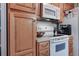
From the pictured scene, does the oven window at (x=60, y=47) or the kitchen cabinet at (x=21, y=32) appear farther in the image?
the oven window at (x=60, y=47)

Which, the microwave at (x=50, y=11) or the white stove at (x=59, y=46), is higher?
the microwave at (x=50, y=11)

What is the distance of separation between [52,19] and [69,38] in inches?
9.4

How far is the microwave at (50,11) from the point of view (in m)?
1.28

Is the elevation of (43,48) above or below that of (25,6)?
below

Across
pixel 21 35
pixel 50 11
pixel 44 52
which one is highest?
pixel 50 11

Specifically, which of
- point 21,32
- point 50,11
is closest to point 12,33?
point 21,32

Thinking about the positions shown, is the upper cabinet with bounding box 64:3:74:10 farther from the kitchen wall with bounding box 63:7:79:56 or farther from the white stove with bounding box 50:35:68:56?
the white stove with bounding box 50:35:68:56

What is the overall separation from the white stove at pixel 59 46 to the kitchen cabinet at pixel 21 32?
169mm

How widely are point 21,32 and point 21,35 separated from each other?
0.09ft

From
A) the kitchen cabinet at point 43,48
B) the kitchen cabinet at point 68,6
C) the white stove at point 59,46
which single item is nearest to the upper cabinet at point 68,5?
the kitchen cabinet at point 68,6

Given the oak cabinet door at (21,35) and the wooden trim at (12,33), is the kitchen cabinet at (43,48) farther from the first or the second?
the wooden trim at (12,33)

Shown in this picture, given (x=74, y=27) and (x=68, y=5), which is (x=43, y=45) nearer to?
(x=74, y=27)

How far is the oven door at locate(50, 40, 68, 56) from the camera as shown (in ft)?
4.25

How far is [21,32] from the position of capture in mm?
1219
